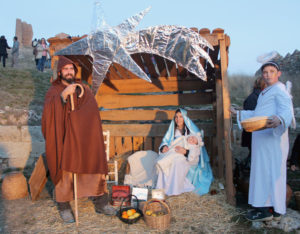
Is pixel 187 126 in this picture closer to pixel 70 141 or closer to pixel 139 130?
pixel 139 130

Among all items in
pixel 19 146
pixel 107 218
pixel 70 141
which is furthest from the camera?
pixel 19 146

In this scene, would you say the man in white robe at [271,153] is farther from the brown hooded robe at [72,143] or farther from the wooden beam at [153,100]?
the wooden beam at [153,100]

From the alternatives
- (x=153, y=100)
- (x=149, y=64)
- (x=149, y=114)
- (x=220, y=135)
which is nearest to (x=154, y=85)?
(x=153, y=100)

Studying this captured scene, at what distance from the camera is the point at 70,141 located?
12.3ft

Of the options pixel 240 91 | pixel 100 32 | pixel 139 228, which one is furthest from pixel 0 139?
pixel 240 91

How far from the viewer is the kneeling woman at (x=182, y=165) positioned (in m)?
4.83

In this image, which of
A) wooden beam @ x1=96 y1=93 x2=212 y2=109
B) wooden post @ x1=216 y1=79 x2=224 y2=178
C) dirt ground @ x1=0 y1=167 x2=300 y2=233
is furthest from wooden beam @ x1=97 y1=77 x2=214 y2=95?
dirt ground @ x1=0 y1=167 x2=300 y2=233

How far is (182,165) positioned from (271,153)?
1.80 metres

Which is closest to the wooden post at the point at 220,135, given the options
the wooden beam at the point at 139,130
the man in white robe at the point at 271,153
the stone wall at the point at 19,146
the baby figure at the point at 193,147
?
the baby figure at the point at 193,147

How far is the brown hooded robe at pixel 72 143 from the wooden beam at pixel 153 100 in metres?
2.83

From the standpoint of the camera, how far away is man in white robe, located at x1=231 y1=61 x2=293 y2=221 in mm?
3363

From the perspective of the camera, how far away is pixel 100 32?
4488 mm

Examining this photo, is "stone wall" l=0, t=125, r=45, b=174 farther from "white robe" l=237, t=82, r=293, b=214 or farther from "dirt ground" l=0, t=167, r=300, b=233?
"white robe" l=237, t=82, r=293, b=214

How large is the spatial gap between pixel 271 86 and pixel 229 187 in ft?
6.14
